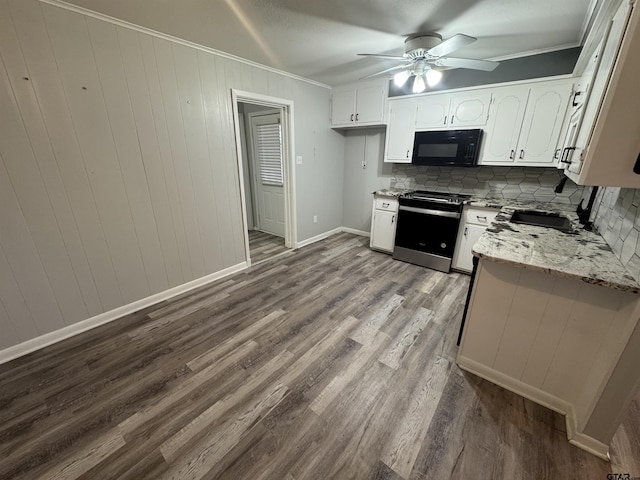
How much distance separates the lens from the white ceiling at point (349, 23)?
1.79 metres

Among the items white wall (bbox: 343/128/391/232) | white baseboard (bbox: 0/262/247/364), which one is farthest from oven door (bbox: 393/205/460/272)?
white baseboard (bbox: 0/262/247/364)

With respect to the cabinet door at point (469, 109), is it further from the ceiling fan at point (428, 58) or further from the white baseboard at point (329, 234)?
the white baseboard at point (329, 234)

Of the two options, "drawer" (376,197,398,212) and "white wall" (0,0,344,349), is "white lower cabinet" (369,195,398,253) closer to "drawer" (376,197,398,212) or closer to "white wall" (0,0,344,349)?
"drawer" (376,197,398,212)

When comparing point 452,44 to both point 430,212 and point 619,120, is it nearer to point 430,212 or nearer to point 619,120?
point 619,120

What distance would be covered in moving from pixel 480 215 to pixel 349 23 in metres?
2.39

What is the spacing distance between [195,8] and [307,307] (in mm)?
2593

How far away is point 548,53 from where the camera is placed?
101 inches

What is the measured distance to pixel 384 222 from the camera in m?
3.78

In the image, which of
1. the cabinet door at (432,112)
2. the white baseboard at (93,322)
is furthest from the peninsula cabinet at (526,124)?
the white baseboard at (93,322)

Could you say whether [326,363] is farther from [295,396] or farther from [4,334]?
[4,334]

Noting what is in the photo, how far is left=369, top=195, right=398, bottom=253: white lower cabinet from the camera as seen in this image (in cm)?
367

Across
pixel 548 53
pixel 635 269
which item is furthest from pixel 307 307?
pixel 548 53

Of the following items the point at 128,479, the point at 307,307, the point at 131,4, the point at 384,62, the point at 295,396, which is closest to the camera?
the point at 128,479

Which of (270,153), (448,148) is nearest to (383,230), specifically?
(448,148)
